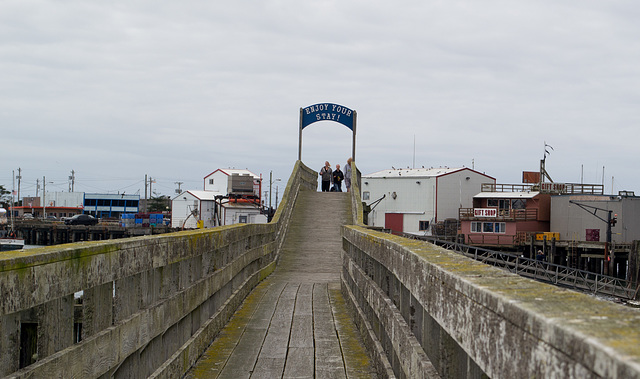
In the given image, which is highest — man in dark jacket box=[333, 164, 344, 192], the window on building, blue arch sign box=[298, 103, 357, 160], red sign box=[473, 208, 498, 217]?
blue arch sign box=[298, 103, 357, 160]

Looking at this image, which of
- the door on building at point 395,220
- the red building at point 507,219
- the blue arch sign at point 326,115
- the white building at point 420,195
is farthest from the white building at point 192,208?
the blue arch sign at point 326,115

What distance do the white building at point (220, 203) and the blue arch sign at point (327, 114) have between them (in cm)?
1149

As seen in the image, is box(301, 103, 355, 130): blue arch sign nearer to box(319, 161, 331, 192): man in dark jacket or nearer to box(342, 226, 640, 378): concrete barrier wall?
box(319, 161, 331, 192): man in dark jacket

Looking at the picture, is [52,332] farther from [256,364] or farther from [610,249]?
[610,249]

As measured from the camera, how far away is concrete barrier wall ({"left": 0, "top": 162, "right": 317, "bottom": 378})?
10.8 ft

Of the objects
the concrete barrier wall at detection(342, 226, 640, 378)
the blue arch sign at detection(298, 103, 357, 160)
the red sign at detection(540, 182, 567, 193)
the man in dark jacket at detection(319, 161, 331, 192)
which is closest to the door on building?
the red sign at detection(540, 182, 567, 193)

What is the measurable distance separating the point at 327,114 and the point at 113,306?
81.4ft

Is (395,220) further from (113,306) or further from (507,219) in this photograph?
(113,306)

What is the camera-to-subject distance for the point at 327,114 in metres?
29.1

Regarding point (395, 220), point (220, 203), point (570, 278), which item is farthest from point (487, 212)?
point (220, 203)

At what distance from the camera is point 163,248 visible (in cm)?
579

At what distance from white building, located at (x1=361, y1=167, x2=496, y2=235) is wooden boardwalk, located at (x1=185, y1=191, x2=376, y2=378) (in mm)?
55325

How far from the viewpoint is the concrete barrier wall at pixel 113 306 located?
3299 millimetres

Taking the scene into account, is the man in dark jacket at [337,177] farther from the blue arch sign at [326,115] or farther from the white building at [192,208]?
the white building at [192,208]
